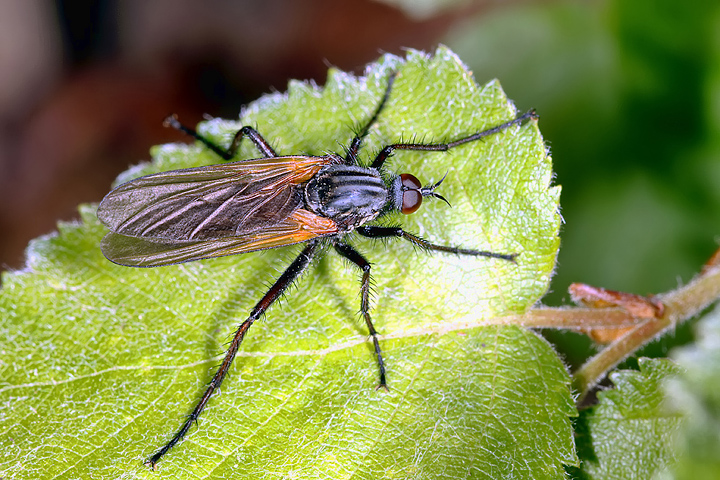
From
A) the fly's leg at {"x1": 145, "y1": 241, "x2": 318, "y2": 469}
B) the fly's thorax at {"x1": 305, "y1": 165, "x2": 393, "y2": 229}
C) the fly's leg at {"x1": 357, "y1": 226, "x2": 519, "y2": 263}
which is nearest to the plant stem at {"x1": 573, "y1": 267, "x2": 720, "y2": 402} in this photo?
the fly's leg at {"x1": 357, "y1": 226, "x2": 519, "y2": 263}

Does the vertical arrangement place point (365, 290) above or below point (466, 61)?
below

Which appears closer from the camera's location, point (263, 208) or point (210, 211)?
point (210, 211)

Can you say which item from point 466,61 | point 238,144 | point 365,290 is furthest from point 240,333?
point 466,61

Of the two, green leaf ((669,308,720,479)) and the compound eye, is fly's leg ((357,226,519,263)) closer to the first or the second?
the compound eye

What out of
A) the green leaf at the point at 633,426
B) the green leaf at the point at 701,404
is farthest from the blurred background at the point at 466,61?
the green leaf at the point at 701,404

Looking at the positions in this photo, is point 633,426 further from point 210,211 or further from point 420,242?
point 210,211

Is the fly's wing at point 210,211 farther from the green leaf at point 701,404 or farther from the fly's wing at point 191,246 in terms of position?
the green leaf at point 701,404
